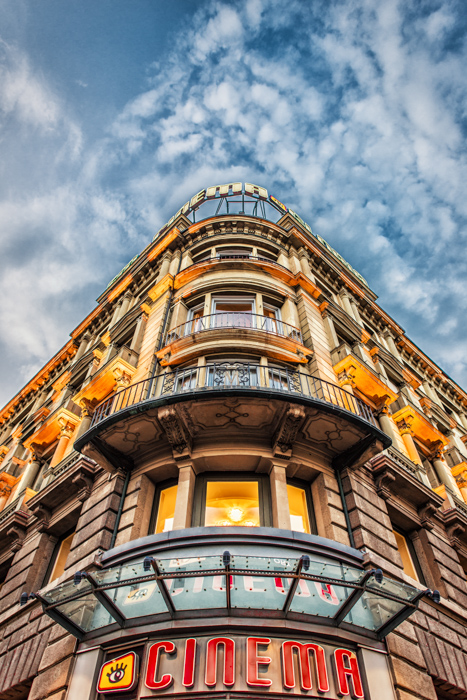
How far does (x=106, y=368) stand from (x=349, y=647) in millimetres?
12312

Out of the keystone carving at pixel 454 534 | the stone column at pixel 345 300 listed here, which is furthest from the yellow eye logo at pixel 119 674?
the stone column at pixel 345 300

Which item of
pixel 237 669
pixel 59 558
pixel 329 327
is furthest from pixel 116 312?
pixel 237 669

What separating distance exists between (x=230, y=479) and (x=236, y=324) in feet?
21.2

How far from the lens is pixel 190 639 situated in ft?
24.2

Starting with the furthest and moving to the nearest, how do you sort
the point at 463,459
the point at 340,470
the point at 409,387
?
the point at 409,387 < the point at 463,459 < the point at 340,470

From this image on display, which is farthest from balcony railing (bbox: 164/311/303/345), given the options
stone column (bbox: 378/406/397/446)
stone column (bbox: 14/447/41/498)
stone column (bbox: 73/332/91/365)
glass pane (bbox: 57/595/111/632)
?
stone column (bbox: 73/332/91/365)

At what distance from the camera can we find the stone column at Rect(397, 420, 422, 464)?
16.3m

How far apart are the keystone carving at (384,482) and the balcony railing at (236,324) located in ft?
18.0

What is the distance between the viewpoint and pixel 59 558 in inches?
521

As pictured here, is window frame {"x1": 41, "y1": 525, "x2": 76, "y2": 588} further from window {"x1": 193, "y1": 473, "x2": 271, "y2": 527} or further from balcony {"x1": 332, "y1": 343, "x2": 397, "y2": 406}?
balcony {"x1": 332, "y1": 343, "x2": 397, "y2": 406}

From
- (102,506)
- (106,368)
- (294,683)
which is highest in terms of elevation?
(106,368)

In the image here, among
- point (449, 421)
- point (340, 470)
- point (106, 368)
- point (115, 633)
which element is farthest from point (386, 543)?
point (449, 421)

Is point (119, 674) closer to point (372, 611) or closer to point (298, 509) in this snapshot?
point (372, 611)

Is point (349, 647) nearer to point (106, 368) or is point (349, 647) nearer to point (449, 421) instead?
point (106, 368)
